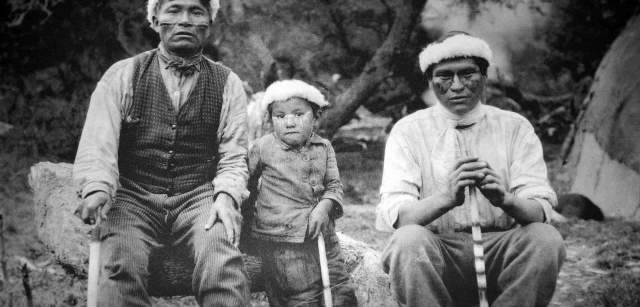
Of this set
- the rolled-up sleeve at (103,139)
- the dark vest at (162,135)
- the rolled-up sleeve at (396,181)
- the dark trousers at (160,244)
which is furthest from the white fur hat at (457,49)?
the rolled-up sleeve at (103,139)

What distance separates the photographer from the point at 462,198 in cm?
240

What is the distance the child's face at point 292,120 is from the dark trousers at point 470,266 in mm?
830

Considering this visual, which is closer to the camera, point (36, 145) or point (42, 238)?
point (42, 238)

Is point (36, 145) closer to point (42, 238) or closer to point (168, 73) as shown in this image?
point (42, 238)

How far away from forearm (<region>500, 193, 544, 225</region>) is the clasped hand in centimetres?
3

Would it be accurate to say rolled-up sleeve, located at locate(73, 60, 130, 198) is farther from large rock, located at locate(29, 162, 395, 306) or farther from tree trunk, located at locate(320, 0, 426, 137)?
tree trunk, located at locate(320, 0, 426, 137)

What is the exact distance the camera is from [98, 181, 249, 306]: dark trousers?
2.49 metres

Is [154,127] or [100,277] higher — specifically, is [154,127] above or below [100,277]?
above

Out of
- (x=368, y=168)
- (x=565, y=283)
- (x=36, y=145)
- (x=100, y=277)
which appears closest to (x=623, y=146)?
(x=565, y=283)

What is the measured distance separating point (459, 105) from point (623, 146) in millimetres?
4264

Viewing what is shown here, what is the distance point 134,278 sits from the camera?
2.50m

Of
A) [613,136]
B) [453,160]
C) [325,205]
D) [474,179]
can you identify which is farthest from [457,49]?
[613,136]

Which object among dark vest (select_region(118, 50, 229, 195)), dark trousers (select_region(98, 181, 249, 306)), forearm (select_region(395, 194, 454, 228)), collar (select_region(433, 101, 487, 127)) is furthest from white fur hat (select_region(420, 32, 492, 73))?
dark trousers (select_region(98, 181, 249, 306))

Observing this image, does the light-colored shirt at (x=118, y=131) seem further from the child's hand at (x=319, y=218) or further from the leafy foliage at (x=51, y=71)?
the leafy foliage at (x=51, y=71)
